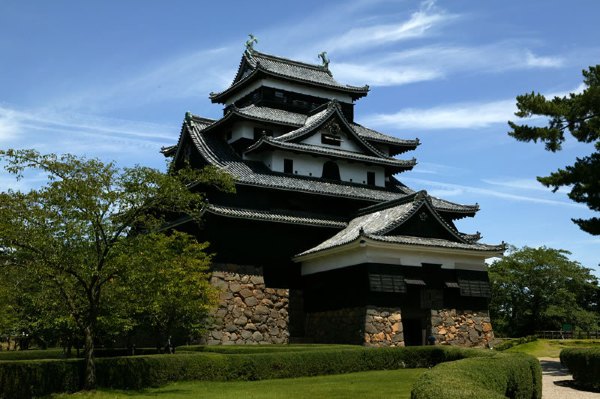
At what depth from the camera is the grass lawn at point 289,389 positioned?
739 inches

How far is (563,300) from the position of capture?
203 feet

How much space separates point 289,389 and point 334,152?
2191 centimetres

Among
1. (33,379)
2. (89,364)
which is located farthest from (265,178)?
(33,379)

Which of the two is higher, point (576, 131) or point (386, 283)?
point (576, 131)

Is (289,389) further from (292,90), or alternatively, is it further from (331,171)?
(292,90)

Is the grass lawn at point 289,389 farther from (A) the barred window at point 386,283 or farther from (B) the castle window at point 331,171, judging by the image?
(B) the castle window at point 331,171

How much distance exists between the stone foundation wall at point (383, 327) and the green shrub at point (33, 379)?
15.1 metres

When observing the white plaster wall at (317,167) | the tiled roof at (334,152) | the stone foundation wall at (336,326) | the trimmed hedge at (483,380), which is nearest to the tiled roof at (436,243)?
the stone foundation wall at (336,326)

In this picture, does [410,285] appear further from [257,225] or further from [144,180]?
[144,180]

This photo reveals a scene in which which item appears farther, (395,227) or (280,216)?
(280,216)

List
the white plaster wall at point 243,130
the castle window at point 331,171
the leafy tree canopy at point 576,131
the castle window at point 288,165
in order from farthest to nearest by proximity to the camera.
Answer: the white plaster wall at point 243,130 < the castle window at point 331,171 < the castle window at point 288,165 < the leafy tree canopy at point 576,131

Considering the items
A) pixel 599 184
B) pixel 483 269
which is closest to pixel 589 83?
pixel 599 184

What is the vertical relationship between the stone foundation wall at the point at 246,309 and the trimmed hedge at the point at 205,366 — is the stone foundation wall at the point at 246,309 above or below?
above

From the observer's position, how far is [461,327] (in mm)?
34875
